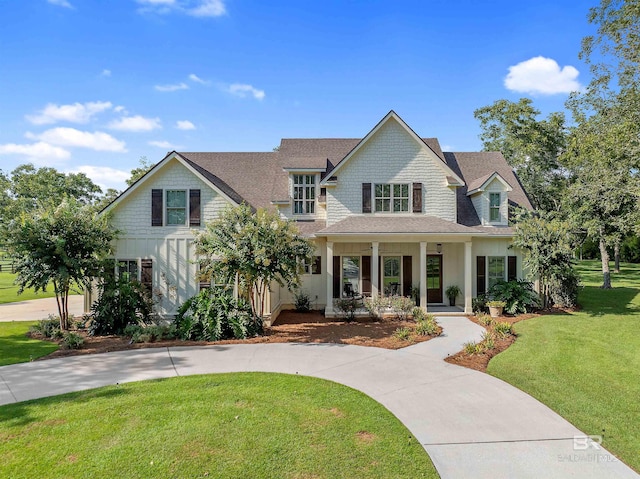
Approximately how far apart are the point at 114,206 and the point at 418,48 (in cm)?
1408

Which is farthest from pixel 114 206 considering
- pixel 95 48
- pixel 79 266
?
pixel 95 48

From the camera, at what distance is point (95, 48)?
1212 centimetres

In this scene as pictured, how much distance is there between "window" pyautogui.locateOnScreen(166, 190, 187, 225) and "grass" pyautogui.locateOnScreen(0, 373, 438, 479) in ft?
29.2

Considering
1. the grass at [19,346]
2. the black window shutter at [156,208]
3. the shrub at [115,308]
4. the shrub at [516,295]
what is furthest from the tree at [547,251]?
the grass at [19,346]

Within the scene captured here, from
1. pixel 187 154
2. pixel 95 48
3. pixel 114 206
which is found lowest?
pixel 114 206

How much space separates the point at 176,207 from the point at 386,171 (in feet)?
32.5

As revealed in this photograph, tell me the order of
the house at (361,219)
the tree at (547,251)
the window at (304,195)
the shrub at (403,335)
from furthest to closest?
the window at (304,195)
the tree at (547,251)
the house at (361,219)
the shrub at (403,335)

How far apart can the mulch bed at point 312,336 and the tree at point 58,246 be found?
7.55 ft

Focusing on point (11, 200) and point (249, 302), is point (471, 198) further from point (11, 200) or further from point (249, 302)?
point (11, 200)

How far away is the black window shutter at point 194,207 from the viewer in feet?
49.0

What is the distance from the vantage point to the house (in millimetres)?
14758

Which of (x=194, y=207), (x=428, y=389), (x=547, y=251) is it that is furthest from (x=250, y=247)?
(x=547, y=251)

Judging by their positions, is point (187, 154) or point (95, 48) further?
Answer: point (187, 154)

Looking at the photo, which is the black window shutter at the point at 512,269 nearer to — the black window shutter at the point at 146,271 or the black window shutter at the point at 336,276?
the black window shutter at the point at 336,276
